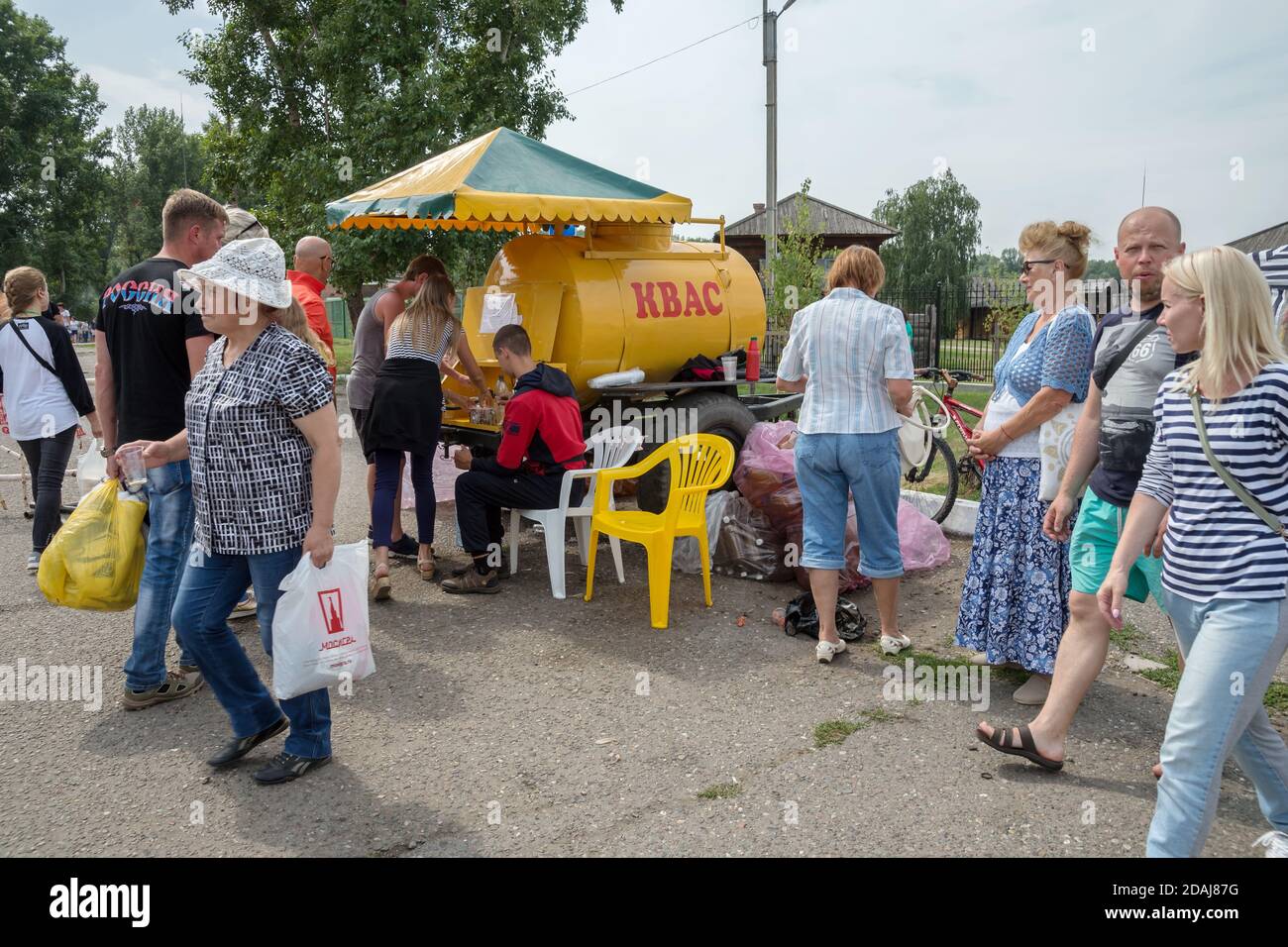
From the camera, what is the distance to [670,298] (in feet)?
22.4

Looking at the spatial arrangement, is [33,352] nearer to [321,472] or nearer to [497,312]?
[497,312]

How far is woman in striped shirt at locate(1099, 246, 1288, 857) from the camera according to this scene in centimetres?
231

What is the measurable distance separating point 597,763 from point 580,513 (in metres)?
2.22

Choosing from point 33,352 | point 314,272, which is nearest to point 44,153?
point 33,352

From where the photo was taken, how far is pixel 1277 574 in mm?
2307

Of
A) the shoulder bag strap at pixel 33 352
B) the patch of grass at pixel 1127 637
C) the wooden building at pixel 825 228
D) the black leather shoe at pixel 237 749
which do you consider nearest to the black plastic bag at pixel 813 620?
the patch of grass at pixel 1127 637

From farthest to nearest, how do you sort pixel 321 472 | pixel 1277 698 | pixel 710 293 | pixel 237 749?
pixel 710 293 → pixel 1277 698 → pixel 237 749 → pixel 321 472

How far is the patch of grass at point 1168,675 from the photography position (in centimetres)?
420

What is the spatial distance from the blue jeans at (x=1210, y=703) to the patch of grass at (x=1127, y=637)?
7.87 feet

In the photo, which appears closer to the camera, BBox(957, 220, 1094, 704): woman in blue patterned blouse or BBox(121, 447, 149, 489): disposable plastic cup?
BBox(121, 447, 149, 489): disposable plastic cup

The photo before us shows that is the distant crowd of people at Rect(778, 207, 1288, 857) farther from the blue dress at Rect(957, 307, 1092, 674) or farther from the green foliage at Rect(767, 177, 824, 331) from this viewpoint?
the green foliage at Rect(767, 177, 824, 331)

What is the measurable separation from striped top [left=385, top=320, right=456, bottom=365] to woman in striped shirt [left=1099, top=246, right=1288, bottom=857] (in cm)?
421

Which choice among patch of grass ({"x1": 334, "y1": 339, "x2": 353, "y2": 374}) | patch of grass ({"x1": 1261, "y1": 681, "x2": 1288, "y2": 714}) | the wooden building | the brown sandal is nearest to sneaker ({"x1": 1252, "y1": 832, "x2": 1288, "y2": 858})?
the brown sandal
